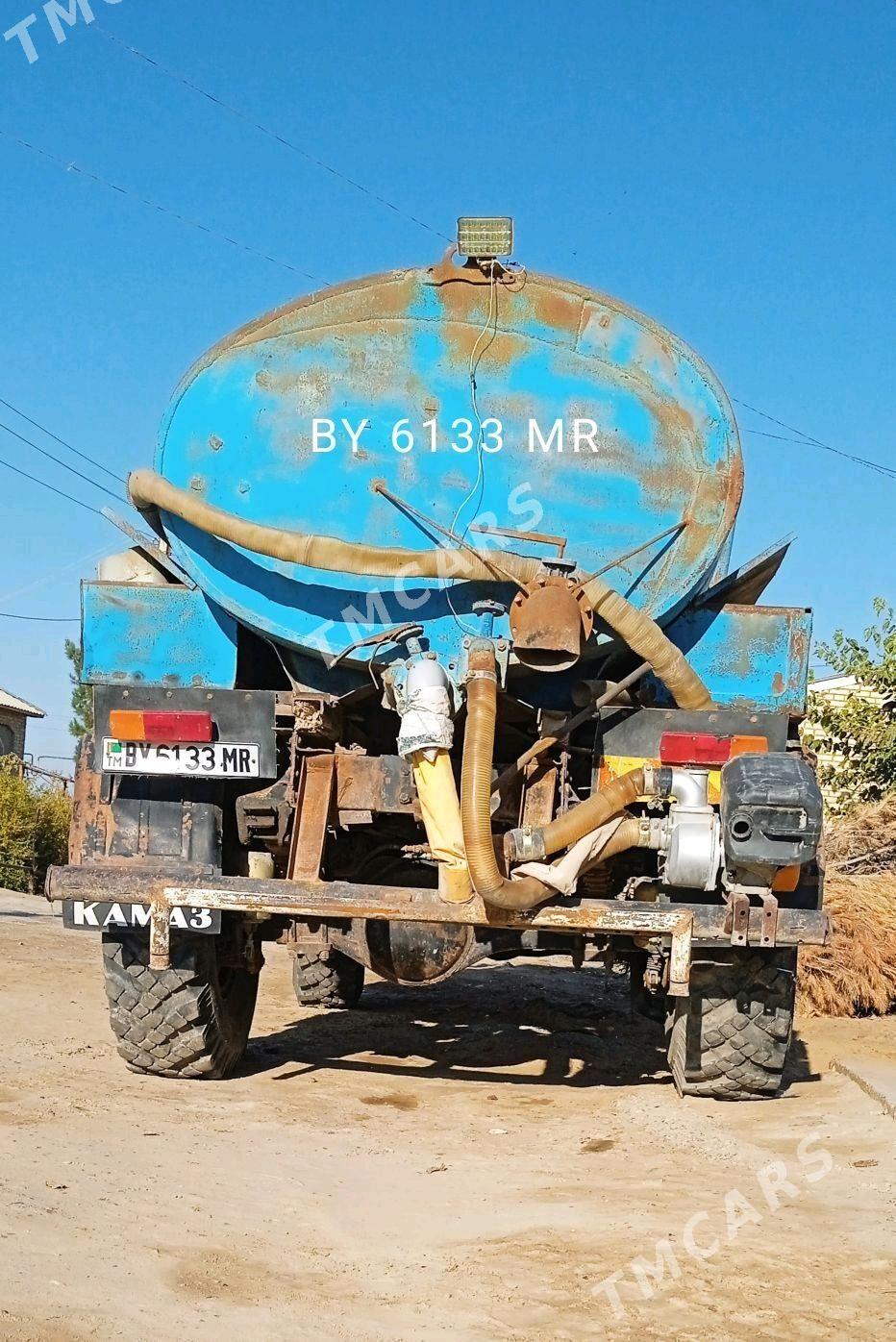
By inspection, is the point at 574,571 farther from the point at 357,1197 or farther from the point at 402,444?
the point at 357,1197

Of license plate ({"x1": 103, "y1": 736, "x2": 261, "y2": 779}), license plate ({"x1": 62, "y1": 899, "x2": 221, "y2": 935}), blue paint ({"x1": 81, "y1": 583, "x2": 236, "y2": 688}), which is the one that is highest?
blue paint ({"x1": 81, "y1": 583, "x2": 236, "y2": 688})

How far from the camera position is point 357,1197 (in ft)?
14.2

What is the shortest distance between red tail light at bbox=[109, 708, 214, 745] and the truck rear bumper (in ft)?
1.71

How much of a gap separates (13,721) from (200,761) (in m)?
34.3

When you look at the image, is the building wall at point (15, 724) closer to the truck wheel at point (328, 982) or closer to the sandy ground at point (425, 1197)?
the truck wheel at point (328, 982)

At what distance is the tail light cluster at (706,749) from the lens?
5258 mm

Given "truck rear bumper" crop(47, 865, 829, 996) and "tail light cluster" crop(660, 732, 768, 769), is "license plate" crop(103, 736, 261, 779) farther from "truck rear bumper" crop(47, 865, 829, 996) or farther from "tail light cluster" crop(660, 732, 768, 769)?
"tail light cluster" crop(660, 732, 768, 769)

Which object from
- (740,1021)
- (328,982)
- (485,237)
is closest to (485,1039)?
(328,982)

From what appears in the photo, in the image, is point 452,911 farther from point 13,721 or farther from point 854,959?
point 13,721

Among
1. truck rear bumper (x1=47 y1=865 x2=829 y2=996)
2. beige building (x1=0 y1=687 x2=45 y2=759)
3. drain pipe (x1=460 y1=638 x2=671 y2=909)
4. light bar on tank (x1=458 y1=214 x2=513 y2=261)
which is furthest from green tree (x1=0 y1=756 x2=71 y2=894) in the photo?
beige building (x1=0 y1=687 x2=45 y2=759)

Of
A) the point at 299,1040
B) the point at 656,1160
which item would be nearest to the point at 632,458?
the point at 656,1160

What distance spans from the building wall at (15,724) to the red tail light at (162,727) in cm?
3290

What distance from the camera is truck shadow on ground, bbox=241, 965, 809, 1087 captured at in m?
6.62

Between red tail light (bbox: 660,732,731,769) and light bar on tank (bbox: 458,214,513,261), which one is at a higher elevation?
light bar on tank (bbox: 458,214,513,261)
